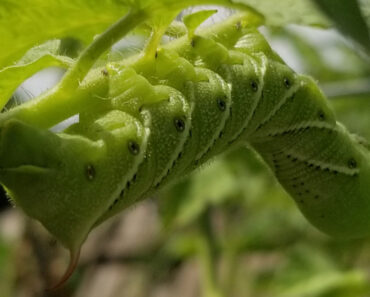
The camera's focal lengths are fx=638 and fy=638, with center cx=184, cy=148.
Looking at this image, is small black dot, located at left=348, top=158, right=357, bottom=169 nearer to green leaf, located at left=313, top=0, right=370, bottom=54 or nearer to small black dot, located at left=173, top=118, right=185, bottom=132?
small black dot, located at left=173, top=118, right=185, bottom=132

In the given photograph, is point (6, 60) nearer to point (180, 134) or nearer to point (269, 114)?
point (180, 134)

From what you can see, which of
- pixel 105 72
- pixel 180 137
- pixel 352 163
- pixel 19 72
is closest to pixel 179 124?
pixel 180 137

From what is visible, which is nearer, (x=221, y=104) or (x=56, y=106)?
(x=56, y=106)

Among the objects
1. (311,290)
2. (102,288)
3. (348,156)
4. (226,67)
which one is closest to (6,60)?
(226,67)

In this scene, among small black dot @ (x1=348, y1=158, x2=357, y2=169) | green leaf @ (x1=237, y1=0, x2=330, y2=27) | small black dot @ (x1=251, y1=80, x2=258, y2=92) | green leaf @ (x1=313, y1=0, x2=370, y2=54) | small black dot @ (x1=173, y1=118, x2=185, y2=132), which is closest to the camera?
green leaf @ (x1=313, y1=0, x2=370, y2=54)

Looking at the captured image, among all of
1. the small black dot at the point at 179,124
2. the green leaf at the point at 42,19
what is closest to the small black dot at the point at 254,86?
the small black dot at the point at 179,124

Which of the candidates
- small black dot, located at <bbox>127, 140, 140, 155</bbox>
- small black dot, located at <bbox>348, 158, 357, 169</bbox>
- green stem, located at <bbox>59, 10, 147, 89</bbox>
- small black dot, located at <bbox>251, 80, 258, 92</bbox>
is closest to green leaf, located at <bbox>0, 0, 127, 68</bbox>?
green stem, located at <bbox>59, 10, 147, 89</bbox>

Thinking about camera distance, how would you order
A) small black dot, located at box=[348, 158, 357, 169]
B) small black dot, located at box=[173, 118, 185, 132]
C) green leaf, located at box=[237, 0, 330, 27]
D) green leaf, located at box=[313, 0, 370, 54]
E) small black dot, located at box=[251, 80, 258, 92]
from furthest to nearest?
small black dot, located at box=[348, 158, 357, 169]
small black dot, located at box=[251, 80, 258, 92]
small black dot, located at box=[173, 118, 185, 132]
green leaf, located at box=[237, 0, 330, 27]
green leaf, located at box=[313, 0, 370, 54]

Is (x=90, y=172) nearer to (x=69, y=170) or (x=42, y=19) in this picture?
(x=69, y=170)
